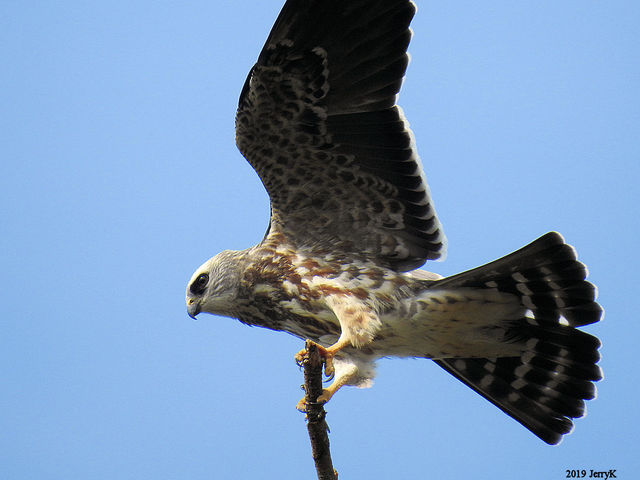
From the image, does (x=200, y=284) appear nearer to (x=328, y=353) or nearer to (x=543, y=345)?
(x=328, y=353)

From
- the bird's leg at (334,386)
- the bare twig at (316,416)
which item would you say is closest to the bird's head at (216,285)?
the bird's leg at (334,386)

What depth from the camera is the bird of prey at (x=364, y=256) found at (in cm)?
383

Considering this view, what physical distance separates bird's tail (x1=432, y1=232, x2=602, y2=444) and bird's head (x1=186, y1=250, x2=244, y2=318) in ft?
3.44

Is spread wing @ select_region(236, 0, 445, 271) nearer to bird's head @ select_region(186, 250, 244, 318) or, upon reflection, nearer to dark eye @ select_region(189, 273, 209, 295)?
bird's head @ select_region(186, 250, 244, 318)

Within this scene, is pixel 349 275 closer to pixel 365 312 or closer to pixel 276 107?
pixel 365 312

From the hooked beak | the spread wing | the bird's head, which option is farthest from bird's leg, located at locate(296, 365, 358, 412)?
the hooked beak

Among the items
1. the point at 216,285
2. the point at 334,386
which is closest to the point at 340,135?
the point at 216,285

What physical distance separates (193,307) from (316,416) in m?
1.09

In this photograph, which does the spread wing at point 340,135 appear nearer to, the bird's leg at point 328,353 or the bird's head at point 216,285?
the bird's head at point 216,285

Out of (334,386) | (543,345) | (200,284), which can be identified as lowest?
(334,386)

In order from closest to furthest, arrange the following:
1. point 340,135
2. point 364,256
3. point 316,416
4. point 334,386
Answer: point 316,416
point 334,386
point 340,135
point 364,256

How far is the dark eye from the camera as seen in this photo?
433 centimetres

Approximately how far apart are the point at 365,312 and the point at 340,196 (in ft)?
2.04

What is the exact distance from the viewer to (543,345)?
424cm
